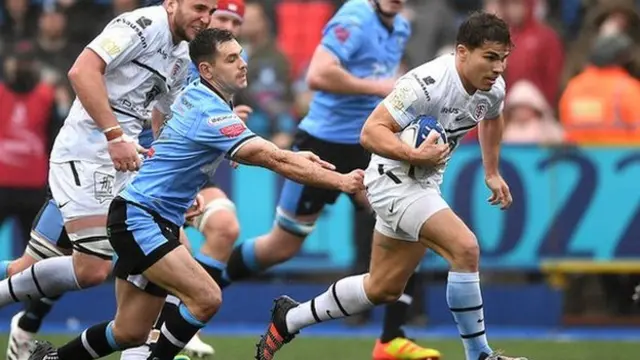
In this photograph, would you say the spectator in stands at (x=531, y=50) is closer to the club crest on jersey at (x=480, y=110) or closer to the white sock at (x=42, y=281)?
the club crest on jersey at (x=480, y=110)

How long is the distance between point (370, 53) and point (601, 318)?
4.32 m

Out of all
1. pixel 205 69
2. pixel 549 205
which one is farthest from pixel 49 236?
pixel 549 205

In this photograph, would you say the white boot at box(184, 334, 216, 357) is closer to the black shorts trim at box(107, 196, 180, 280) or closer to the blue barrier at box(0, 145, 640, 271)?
the black shorts trim at box(107, 196, 180, 280)

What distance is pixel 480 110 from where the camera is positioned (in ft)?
30.6

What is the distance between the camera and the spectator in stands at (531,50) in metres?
15.3

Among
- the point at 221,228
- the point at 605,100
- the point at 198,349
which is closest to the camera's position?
the point at 198,349

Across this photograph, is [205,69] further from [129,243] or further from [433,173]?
[433,173]

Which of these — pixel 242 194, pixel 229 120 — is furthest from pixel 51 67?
pixel 229 120

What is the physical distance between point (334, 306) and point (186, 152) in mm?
1471

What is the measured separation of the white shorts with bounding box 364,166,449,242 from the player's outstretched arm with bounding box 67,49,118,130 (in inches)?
62.4

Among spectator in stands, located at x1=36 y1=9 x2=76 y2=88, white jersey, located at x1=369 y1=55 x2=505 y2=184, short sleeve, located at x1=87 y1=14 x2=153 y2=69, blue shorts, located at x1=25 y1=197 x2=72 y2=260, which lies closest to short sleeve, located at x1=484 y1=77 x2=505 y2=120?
white jersey, located at x1=369 y1=55 x2=505 y2=184

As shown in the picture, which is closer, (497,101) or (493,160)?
(497,101)

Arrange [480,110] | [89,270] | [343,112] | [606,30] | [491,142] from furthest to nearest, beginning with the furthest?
A: [606,30] < [343,112] < [491,142] < [89,270] < [480,110]

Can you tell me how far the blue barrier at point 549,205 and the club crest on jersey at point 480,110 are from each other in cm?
475
